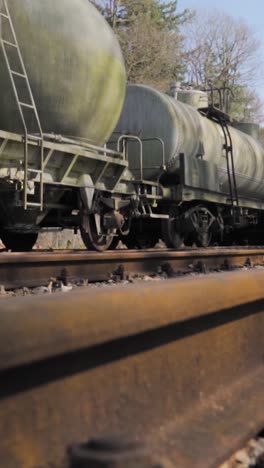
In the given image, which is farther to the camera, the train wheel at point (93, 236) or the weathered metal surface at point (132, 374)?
the train wheel at point (93, 236)

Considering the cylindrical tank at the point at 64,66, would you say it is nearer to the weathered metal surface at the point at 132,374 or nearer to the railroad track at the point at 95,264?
the railroad track at the point at 95,264

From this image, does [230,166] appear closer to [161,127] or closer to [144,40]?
[161,127]

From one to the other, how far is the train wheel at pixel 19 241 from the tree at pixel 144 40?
3087cm

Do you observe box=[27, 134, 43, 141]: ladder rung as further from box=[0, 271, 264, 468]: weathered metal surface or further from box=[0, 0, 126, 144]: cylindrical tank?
box=[0, 271, 264, 468]: weathered metal surface

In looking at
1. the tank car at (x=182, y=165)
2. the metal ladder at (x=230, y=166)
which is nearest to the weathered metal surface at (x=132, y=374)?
the tank car at (x=182, y=165)

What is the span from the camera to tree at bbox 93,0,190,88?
38.9 metres

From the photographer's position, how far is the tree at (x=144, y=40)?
38938 mm

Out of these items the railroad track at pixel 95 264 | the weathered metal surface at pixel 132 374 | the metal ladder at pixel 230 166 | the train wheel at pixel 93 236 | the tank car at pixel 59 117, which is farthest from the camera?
the metal ladder at pixel 230 166

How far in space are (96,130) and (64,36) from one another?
4.74 ft

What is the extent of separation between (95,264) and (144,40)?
117 feet

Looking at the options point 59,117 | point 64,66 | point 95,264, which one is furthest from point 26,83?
point 95,264

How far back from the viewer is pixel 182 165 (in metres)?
10.7

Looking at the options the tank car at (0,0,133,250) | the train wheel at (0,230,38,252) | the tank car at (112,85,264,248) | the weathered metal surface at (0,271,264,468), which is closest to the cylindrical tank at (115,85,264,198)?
the tank car at (112,85,264,248)

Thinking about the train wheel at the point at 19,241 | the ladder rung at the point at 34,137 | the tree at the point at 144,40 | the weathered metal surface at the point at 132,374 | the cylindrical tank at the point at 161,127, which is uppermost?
the tree at the point at 144,40
